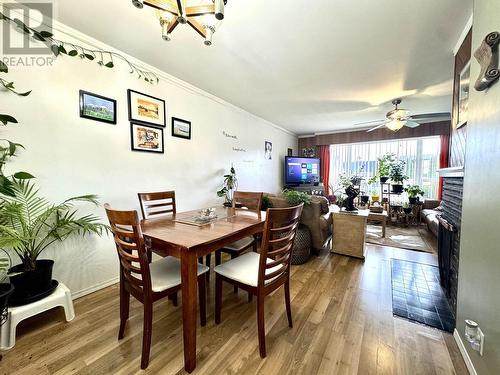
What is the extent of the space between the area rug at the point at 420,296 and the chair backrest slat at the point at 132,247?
1996 millimetres

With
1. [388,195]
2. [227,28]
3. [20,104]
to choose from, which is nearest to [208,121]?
[227,28]

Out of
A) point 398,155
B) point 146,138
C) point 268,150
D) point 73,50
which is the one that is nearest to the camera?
point 73,50

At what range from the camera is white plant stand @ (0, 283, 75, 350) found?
134 cm

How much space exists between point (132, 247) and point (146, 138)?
165 cm

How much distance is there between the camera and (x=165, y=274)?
141 centimetres

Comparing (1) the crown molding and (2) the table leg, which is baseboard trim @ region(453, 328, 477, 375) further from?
(1) the crown molding

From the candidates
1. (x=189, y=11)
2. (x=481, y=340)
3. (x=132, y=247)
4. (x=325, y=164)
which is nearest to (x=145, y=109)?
(x=189, y=11)

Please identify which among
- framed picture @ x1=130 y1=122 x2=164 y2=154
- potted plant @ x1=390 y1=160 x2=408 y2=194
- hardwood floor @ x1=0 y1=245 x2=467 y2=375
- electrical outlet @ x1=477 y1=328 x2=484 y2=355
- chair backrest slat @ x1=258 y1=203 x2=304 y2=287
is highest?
framed picture @ x1=130 y1=122 x2=164 y2=154

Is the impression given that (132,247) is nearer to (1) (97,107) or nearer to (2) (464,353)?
(1) (97,107)

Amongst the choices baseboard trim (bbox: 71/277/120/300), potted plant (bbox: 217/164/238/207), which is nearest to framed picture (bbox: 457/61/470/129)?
potted plant (bbox: 217/164/238/207)

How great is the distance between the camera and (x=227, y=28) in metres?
1.76

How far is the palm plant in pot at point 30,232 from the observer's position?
141 cm

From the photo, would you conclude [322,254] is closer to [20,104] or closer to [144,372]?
[144,372]

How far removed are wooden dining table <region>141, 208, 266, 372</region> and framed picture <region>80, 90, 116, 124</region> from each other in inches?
47.3
